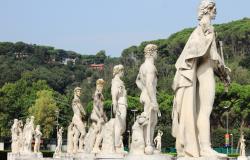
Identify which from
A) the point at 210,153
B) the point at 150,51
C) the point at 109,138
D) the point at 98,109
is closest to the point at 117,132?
the point at 109,138

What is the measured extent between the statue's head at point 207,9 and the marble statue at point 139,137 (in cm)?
394

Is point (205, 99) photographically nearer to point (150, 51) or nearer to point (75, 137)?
point (150, 51)

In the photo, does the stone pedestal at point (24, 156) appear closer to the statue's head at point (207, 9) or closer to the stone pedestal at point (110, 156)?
the stone pedestal at point (110, 156)

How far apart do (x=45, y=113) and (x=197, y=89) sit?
81086 millimetres

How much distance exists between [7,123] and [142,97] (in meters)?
76.9

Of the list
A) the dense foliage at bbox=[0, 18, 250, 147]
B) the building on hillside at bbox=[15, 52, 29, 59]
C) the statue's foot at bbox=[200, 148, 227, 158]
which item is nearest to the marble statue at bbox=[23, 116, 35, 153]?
the statue's foot at bbox=[200, 148, 227, 158]

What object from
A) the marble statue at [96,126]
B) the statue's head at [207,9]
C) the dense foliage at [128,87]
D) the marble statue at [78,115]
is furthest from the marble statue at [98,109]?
the dense foliage at [128,87]

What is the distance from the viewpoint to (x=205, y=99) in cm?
1041

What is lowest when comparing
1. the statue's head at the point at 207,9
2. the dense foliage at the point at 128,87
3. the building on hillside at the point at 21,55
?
the statue's head at the point at 207,9

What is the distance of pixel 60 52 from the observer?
188375 mm

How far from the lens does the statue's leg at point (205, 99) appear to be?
33.7 feet

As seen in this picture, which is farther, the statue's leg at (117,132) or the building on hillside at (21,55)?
the building on hillside at (21,55)

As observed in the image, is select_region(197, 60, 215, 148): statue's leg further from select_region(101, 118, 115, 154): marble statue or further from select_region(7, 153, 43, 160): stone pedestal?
select_region(7, 153, 43, 160): stone pedestal

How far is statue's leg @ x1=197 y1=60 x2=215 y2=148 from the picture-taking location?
33.7 feet
